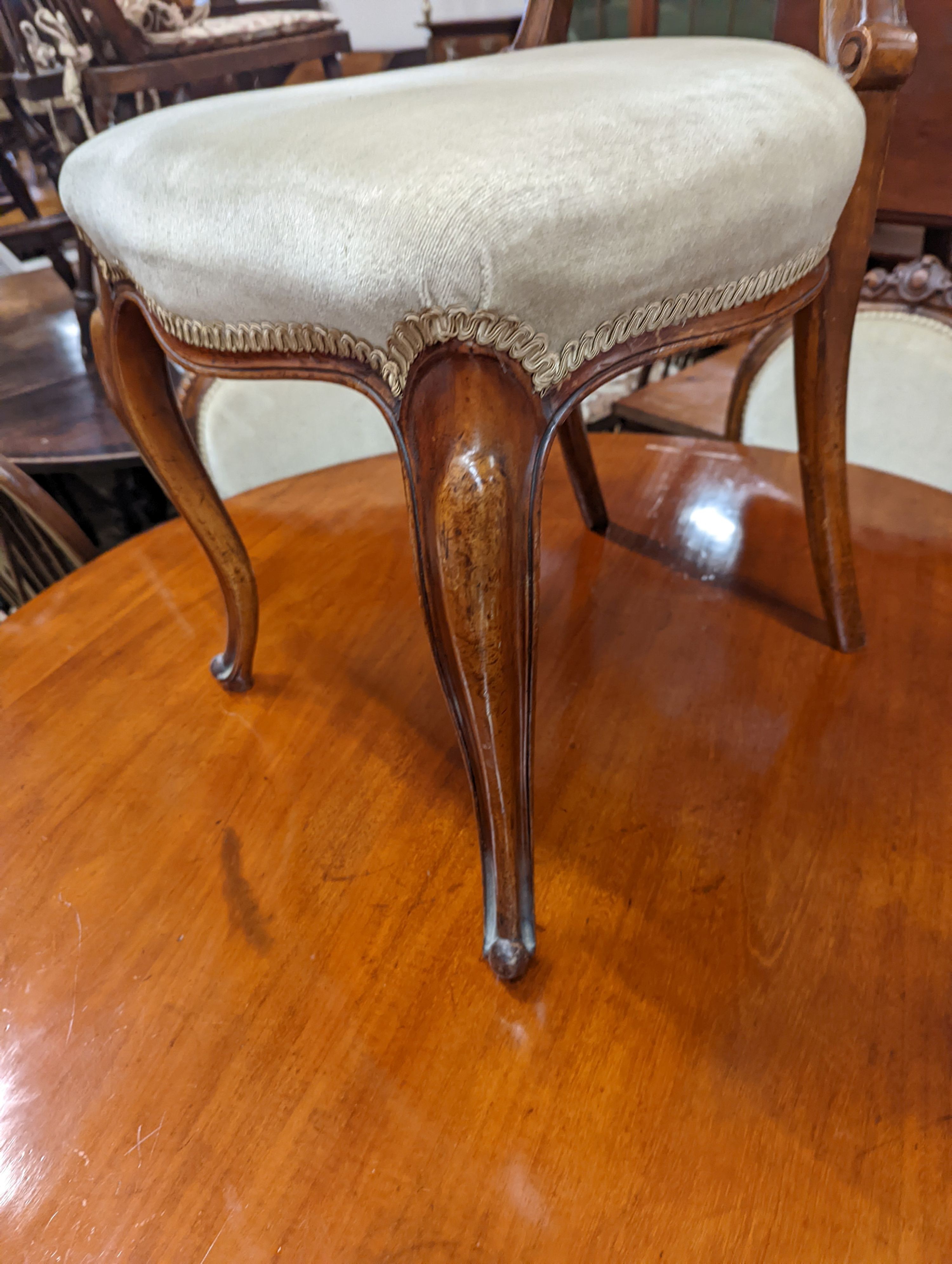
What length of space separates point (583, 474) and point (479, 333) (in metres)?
0.36

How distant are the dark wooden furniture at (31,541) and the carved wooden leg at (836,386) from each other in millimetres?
560

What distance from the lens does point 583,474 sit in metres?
0.57

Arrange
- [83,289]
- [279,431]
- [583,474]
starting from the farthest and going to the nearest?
1. [83,289]
2. [279,431]
3. [583,474]

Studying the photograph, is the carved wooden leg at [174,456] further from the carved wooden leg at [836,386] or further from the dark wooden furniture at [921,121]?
the dark wooden furniture at [921,121]

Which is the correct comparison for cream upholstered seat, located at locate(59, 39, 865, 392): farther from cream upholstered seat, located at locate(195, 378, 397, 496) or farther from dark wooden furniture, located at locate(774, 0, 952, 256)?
dark wooden furniture, located at locate(774, 0, 952, 256)

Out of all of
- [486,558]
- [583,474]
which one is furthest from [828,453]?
[486,558]

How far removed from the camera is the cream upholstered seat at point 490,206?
0.21 m

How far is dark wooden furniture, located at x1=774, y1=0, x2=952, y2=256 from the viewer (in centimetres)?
90

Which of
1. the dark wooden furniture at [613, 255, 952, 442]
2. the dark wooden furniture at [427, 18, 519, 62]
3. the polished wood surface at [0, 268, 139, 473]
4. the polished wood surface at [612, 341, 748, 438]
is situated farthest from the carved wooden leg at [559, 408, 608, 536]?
the dark wooden furniture at [427, 18, 519, 62]

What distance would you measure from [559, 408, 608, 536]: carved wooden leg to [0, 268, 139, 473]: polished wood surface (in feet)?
2.27

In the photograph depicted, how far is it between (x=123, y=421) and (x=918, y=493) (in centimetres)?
56

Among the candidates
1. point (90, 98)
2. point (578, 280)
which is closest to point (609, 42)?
point (578, 280)

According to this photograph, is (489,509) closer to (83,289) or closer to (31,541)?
(31,541)

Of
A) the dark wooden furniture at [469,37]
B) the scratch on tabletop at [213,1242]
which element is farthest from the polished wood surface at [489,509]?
the dark wooden furniture at [469,37]
